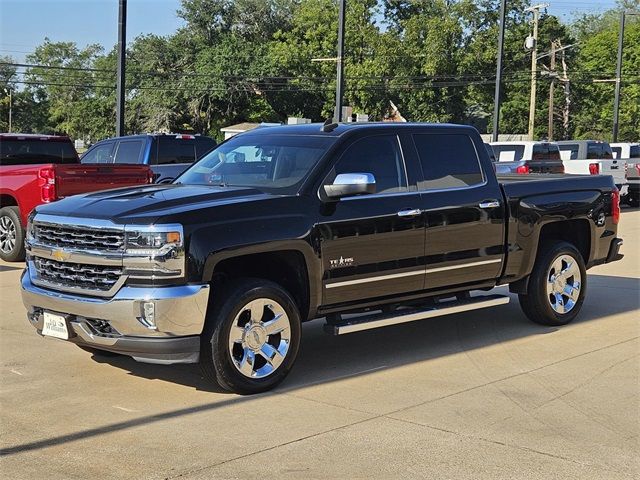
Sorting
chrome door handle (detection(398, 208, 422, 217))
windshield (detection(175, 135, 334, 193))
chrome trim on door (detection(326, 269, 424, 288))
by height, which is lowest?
chrome trim on door (detection(326, 269, 424, 288))

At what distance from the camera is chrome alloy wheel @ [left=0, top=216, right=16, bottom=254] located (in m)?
12.5

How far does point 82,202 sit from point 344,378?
7.90ft

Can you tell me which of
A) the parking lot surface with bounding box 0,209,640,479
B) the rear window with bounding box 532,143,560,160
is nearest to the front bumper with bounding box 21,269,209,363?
the parking lot surface with bounding box 0,209,640,479

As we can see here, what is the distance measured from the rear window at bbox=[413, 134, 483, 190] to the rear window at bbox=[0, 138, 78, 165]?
8.44 meters

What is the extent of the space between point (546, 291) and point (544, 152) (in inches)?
656

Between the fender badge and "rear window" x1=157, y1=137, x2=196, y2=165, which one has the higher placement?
"rear window" x1=157, y1=137, x2=196, y2=165

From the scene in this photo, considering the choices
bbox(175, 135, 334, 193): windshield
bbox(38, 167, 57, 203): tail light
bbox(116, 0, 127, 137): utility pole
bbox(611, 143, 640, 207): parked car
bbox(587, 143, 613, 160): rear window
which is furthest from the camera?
bbox(611, 143, 640, 207): parked car

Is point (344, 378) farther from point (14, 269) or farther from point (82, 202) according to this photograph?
point (14, 269)

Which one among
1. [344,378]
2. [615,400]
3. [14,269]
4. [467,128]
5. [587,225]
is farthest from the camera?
[14,269]

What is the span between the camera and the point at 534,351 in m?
7.44

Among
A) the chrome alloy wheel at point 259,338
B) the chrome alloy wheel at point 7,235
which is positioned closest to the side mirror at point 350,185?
the chrome alloy wheel at point 259,338

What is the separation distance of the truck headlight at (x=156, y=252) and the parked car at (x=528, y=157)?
18196 millimetres

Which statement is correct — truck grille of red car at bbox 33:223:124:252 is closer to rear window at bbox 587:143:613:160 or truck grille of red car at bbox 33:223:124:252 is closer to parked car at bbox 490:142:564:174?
parked car at bbox 490:142:564:174

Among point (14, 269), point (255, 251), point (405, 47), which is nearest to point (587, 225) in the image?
point (255, 251)
